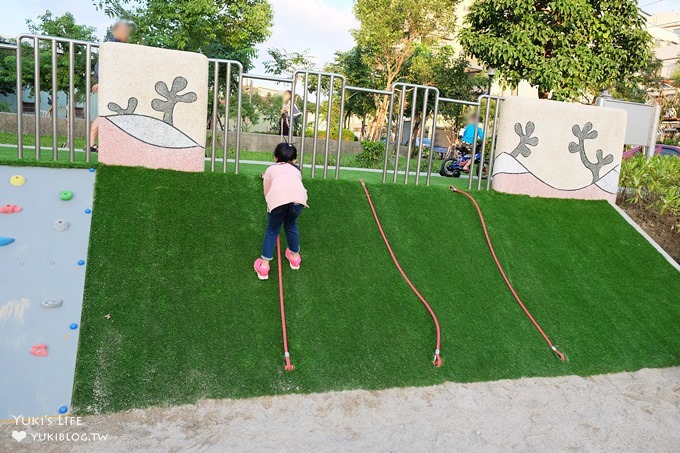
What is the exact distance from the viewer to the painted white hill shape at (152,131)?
5969 millimetres

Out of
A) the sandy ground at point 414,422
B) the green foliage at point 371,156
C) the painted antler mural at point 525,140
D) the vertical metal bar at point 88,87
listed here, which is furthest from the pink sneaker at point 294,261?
the green foliage at point 371,156

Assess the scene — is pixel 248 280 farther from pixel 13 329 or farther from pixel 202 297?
pixel 13 329

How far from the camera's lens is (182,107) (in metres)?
6.10

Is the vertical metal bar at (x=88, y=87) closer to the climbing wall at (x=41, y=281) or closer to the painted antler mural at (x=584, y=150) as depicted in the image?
the climbing wall at (x=41, y=281)

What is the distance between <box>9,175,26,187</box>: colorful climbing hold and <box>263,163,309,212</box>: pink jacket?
7.88 ft

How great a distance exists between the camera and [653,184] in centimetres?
887

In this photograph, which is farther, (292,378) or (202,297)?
(202,297)

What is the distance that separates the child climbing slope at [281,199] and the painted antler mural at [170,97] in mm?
1616

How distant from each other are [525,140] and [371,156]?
731 cm

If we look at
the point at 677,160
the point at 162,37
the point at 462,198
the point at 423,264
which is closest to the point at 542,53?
the point at 677,160

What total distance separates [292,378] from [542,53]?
1151 centimetres

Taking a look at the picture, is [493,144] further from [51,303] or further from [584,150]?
[51,303]

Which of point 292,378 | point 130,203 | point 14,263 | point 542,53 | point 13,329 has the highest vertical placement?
point 542,53

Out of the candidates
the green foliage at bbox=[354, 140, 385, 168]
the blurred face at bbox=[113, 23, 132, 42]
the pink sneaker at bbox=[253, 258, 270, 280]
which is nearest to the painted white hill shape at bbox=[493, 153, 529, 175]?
the pink sneaker at bbox=[253, 258, 270, 280]
